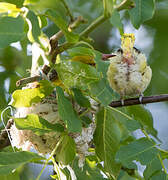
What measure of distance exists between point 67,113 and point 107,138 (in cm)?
24

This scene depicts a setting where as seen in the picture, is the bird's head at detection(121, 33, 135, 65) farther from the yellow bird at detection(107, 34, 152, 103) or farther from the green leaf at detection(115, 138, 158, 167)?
the green leaf at detection(115, 138, 158, 167)

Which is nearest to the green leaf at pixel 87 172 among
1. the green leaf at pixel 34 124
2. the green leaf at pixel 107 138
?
the green leaf at pixel 107 138

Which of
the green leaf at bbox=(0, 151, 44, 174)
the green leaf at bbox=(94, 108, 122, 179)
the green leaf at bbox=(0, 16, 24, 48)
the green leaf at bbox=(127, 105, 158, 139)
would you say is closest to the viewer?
the green leaf at bbox=(0, 16, 24, 48)

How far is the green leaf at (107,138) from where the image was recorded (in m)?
1.29

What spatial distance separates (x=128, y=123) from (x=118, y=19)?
37 centimetres

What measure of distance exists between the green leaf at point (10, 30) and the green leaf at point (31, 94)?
Result: 260 millimetres

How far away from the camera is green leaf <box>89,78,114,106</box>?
41.8 inches

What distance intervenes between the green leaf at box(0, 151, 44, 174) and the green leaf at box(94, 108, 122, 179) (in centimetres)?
27

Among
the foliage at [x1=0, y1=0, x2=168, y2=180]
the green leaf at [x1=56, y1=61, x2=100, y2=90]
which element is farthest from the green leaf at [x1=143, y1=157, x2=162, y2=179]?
the green leaf at [x1=56, y1=61, x2=100, y2=90]

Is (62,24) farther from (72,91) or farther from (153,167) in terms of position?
(153,167)

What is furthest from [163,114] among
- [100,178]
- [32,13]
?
[32,13]

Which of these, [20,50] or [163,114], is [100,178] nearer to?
[20,50]

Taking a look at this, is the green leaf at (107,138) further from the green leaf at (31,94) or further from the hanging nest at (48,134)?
the green leaf at (31,94)

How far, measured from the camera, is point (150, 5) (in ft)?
3.62
